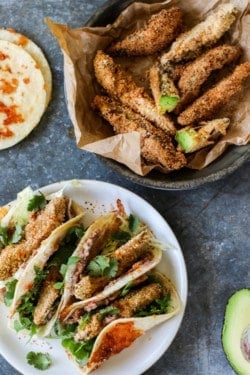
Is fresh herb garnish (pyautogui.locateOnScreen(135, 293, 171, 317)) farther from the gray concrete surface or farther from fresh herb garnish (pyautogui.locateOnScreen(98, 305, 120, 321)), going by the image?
the gray concrete surface

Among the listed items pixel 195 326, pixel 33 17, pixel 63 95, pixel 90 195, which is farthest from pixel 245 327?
pixel 33 17

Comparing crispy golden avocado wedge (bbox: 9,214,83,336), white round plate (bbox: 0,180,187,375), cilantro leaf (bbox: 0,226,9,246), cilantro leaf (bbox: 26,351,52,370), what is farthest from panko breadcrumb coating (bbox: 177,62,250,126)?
cilantro leaf (bbox: 26,351,52,370)

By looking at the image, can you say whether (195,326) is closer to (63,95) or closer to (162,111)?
(162,111)

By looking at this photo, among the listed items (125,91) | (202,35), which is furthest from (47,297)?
(202,35)

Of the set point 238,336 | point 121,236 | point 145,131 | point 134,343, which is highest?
point 145,131

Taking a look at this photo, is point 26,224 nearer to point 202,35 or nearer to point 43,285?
point 43,285

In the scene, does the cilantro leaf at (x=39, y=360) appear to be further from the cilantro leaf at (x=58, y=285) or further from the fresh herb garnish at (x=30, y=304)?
the cilantro leaf at (x=58, y=285)

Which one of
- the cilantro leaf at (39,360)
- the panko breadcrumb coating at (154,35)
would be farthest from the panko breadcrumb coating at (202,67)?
the cilantro leaf at (39,360)
